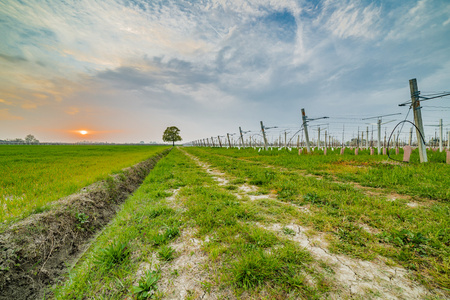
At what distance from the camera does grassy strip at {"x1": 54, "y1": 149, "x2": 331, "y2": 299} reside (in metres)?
1.95

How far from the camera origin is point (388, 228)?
2908 mm

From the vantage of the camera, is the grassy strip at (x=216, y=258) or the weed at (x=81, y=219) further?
the weed at (x=81, y=219)

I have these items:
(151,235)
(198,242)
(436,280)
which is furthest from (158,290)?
(436,280)

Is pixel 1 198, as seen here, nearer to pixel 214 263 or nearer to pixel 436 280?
pixel 214 263

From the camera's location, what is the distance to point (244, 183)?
22.4 feet

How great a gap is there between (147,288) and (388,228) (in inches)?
153

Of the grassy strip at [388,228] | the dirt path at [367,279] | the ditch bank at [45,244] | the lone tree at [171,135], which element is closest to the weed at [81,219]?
the ditch bank at [45,244]

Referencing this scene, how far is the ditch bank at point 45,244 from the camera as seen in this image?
98.0 inches

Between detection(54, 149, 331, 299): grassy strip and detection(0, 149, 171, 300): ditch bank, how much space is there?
0.44 m

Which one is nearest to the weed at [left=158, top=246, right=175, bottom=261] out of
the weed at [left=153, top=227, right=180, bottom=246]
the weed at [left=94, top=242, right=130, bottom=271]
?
the weed at [left=153, top=227, right=180, bottom=246]

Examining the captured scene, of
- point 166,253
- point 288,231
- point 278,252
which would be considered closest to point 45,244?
point 166,253

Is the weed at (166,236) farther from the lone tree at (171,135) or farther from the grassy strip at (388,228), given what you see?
the lone tree at (171,135)

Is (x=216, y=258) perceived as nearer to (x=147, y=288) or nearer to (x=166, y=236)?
(x=147, y=288)

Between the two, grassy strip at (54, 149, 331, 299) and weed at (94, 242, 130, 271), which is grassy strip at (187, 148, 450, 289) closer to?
grassy strip at (54, 149, 331, 299)
